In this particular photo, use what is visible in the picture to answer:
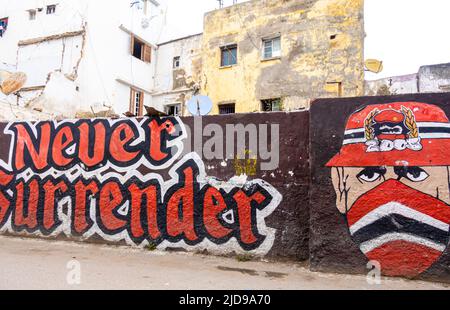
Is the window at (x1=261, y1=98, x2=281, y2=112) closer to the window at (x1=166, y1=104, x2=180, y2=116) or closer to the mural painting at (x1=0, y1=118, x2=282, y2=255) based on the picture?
the window at (x1=166, y1=104, x2=180, y2=116)

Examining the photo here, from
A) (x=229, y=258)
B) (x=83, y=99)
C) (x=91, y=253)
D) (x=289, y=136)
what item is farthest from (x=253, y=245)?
(x=83, y=99)

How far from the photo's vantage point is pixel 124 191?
591 centimetres

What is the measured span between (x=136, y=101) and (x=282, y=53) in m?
9.68

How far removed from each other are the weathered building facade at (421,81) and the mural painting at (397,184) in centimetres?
1283

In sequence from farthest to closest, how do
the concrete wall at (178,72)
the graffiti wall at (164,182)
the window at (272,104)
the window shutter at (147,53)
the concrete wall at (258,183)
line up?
the window shutter at (147,53) → the concrete wall at (178,72) → the window at (272,104) → the graffiti wall at (164,182) → the concrete wall at (258,183)

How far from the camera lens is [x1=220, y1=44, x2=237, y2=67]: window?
1569cm

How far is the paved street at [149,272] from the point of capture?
12.9ft

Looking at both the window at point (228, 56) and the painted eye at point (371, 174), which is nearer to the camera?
the painted eye at point (371, 174)

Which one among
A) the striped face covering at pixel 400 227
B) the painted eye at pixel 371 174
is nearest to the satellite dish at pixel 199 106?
the painted eye at pixel 371 174

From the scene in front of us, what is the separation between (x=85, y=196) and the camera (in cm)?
612

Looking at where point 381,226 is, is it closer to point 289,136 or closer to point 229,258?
point 289,136

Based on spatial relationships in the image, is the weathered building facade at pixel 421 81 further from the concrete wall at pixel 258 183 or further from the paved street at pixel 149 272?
the paved street at pixel 149 272

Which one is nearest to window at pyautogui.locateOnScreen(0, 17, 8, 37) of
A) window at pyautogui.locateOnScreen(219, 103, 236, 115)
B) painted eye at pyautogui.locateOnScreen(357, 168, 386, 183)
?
window at pyautogui.locateOnScreen(219, 103, 236, 115)

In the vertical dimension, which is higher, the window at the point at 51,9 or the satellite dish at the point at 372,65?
the window at the point at 51,9
